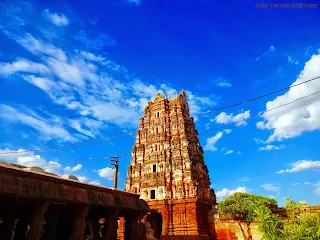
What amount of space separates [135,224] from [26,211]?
6.74m

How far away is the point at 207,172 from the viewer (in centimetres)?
4116

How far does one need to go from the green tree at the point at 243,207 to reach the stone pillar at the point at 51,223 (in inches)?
1486

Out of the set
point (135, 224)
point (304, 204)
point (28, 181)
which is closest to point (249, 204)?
point (304, 204)

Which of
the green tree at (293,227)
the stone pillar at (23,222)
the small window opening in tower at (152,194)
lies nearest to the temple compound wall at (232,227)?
the small window opening in tower at (152,194)

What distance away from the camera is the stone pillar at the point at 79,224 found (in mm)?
12369

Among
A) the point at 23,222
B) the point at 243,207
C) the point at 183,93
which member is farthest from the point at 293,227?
the point at 183,93

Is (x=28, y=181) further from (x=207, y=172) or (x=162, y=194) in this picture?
(x=207, y=172)

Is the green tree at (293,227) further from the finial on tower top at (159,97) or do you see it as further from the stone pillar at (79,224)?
the finial on tower top at (159,97)

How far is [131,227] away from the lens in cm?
1628

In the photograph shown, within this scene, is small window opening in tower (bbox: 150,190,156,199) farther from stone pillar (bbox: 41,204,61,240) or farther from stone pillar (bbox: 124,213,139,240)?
stone pillar (bbox: 41,204,61,240)

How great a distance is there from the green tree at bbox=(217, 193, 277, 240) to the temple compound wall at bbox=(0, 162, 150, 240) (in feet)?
104

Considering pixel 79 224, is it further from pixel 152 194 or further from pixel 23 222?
pixel 152 194

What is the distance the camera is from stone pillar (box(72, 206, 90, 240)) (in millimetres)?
12369

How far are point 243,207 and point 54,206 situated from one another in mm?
38134
